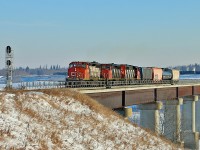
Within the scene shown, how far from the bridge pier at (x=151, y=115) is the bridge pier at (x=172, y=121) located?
6.59 metres

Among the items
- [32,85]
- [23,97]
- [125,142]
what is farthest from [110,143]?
[32,85]

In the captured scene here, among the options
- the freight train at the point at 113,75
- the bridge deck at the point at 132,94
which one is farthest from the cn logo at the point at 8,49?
the bridge deck at the point at 132,94

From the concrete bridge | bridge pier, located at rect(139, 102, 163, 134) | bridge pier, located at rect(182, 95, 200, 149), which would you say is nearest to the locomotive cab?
the concrete bridge

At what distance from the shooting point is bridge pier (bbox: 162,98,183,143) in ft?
231

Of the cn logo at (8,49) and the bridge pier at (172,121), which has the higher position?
the cn logo at (8,49)

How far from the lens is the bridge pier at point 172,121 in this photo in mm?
70506

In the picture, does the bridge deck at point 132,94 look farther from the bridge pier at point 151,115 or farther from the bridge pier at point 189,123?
the bridge pier at point 189,123

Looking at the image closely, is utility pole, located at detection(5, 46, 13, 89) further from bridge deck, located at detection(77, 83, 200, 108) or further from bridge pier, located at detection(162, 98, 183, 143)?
bridge pier, located at detection(162, 98, 183, 143)

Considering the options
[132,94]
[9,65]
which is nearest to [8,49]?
[9,65]

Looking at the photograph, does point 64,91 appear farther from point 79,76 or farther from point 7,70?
point 79,76

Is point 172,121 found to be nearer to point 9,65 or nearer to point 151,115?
point 151,115

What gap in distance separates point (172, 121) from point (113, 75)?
18866 mm

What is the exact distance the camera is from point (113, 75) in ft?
200

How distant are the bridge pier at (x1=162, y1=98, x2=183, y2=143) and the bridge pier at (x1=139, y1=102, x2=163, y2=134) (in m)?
6.59
